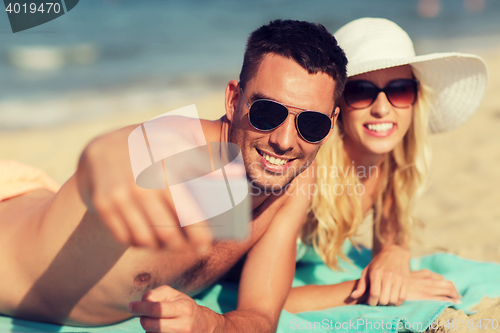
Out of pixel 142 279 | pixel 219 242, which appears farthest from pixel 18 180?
pixel 219 242

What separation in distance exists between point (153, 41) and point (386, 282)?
12440 mm

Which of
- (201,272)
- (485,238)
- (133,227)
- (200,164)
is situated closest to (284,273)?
(201,272)

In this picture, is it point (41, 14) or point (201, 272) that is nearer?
point (201, 272)

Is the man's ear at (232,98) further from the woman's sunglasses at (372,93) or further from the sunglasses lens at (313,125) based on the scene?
the woman's sunglasses at (372,93)

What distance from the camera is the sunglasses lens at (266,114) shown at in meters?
1.84

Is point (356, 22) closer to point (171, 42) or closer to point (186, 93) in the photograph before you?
point (186, 93)

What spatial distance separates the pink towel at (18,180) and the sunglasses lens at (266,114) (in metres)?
1.55

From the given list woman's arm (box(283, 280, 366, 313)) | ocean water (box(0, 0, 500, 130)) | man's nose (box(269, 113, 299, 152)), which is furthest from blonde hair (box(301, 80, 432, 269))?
ocean water (box(0, 0, 500, 130))

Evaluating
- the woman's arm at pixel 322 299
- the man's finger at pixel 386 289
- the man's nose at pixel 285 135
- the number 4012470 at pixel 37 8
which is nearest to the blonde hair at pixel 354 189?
the woman's arm at pixel 322 299

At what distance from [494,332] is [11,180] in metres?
2.85

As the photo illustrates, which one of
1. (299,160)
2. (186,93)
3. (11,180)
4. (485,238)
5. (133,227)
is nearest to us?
(133,227)

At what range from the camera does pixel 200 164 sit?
44.3 inches

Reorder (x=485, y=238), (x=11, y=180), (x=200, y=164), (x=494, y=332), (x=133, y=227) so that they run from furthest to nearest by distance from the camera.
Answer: (x=485, y=238), (x=11, y=180), (x=494, y=332), (x=200, y=164), (x=133, y=227)

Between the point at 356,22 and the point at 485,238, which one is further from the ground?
the point at 356,22
